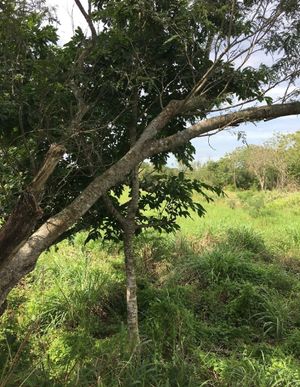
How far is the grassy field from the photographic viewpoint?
3943 millimetres

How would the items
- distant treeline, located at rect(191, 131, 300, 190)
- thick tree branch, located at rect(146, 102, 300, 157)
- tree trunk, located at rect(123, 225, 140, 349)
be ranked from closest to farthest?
thick tree branch, located at rect(146, 102, 300, 157) → tree trunk, located at rect(123, 225, 140, 349) → distant treeline, located at rect(191, 131, 300, 190)

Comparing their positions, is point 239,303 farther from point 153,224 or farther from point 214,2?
point 214,2

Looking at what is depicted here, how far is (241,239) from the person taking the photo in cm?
785

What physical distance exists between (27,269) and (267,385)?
2.42 m

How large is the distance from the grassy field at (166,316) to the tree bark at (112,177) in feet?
1.59

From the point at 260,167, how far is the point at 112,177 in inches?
985

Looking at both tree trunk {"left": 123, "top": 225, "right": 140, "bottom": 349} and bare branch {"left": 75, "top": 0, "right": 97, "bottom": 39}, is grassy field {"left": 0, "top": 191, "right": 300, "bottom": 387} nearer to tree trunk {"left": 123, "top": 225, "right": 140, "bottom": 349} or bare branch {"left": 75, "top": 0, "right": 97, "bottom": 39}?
tree trunk {"left": 123, "top": 225, "right": 140, "bottom": 349}

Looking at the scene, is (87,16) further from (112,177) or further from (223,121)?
(223,121)

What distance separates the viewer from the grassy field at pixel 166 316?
3.94 metres

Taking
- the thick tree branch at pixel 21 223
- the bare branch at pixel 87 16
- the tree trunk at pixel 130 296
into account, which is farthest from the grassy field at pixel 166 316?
the bare branch at pixel 87 16

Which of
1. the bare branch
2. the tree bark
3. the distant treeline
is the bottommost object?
the distant treeline

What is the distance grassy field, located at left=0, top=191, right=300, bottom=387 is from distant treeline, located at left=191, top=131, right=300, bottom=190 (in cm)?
1826

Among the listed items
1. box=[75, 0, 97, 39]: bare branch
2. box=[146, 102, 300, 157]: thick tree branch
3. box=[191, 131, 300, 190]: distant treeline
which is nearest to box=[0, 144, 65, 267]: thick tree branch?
box=[146, 102, 300, 157]: thick tree branch

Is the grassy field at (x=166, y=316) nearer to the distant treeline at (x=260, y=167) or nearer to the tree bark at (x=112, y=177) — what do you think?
the tree bark at (x=112, y=177)
